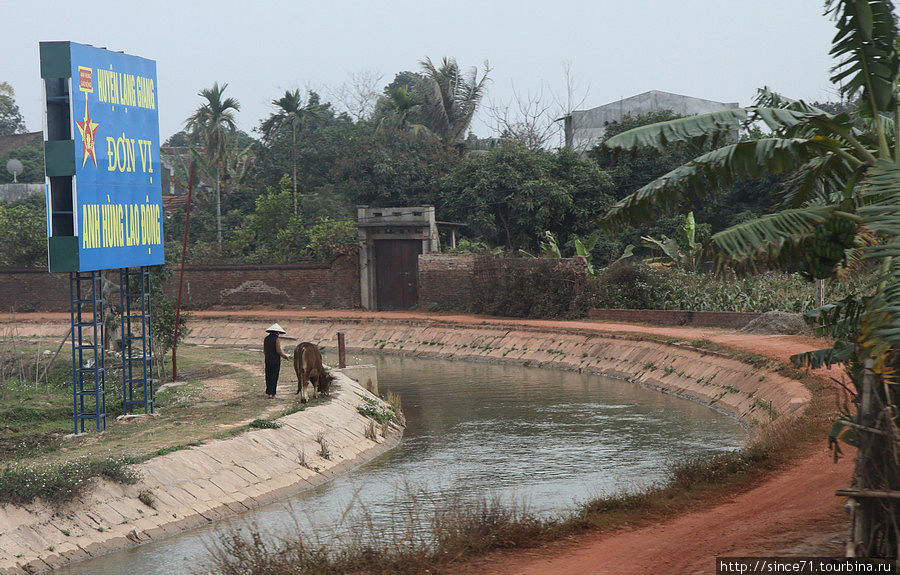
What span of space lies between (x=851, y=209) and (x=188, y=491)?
9.74 meters

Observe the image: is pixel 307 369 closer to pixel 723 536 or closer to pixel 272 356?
pixel 272 356

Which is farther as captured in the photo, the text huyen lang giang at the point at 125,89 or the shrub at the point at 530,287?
the shrub at the point at 530,287

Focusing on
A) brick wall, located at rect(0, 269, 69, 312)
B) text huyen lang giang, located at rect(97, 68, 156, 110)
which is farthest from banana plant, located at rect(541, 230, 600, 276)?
brick wall, located at rect(0, 269, 69, 312)

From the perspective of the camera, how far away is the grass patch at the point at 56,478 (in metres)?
12.0

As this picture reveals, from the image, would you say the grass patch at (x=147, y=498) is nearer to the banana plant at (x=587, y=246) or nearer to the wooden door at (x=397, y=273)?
the banana plant at (x=587, y=246)

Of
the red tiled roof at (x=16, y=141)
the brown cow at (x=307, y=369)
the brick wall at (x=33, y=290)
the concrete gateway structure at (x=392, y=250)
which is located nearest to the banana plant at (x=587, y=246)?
the concrete gateway structure at (x=392, y=250)

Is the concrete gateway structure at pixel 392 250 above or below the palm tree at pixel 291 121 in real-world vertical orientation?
below

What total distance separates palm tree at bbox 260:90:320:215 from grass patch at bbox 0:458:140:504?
35.9 m

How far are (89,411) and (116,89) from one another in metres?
6.25

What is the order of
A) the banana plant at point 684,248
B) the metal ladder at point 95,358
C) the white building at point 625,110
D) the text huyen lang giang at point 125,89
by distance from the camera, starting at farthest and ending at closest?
the white building at point 625,110 < the banana plant at point 684,248 < the text huyen lang giang at point 125,89 < the metal ladder at point 95,358

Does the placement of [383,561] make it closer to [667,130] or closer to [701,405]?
[667,130]

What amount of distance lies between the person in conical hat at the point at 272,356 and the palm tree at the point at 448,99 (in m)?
32.7

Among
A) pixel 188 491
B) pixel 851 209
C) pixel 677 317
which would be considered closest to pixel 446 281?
pixel 677 317

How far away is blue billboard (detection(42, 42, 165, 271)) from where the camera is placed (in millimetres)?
16172
